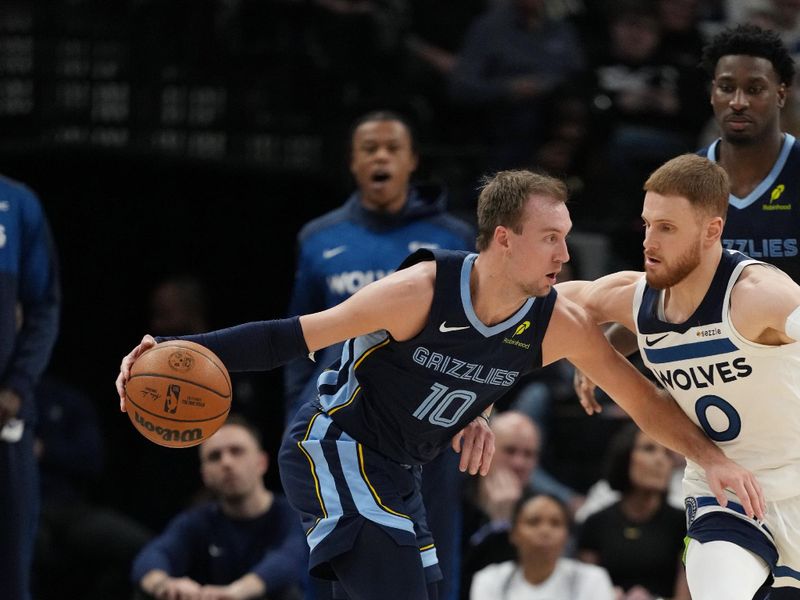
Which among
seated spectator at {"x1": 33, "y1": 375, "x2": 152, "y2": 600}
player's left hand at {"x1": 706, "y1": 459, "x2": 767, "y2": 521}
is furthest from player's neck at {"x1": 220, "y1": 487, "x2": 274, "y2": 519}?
player's left hand at {"x1": 706, "y1": 459, "x2": 767, "y2": 521}

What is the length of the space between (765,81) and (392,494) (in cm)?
209

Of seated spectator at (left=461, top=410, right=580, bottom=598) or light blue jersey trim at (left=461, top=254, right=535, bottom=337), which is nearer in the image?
light blue jersey trim at (left=461, top=254, right=535, bottom=337)

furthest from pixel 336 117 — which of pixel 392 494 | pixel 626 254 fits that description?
pixel 392 494

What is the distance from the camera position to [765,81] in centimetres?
554

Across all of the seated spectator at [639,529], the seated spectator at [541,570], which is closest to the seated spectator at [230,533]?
the seated spectator at [541,570]

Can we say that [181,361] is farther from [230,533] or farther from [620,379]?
[230,533]

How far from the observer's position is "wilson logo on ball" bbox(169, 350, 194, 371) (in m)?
4.57

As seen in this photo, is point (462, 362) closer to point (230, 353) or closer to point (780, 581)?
point (230, 353)

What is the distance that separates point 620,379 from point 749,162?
1.16 m

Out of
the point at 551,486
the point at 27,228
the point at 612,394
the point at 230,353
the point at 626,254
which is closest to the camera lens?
the point at 230,353

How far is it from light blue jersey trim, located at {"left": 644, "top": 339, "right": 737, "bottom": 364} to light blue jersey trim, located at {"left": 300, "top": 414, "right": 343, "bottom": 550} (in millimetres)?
1099

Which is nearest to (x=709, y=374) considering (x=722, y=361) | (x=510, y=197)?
(x=722, y=361)

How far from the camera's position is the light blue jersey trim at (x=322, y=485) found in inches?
190

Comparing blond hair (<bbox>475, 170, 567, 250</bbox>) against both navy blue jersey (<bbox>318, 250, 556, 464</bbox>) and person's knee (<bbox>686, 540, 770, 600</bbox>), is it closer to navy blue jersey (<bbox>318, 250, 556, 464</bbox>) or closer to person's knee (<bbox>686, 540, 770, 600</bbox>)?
navy blue jersey (<bbox>318, 250, 556, 464</bbox>)
